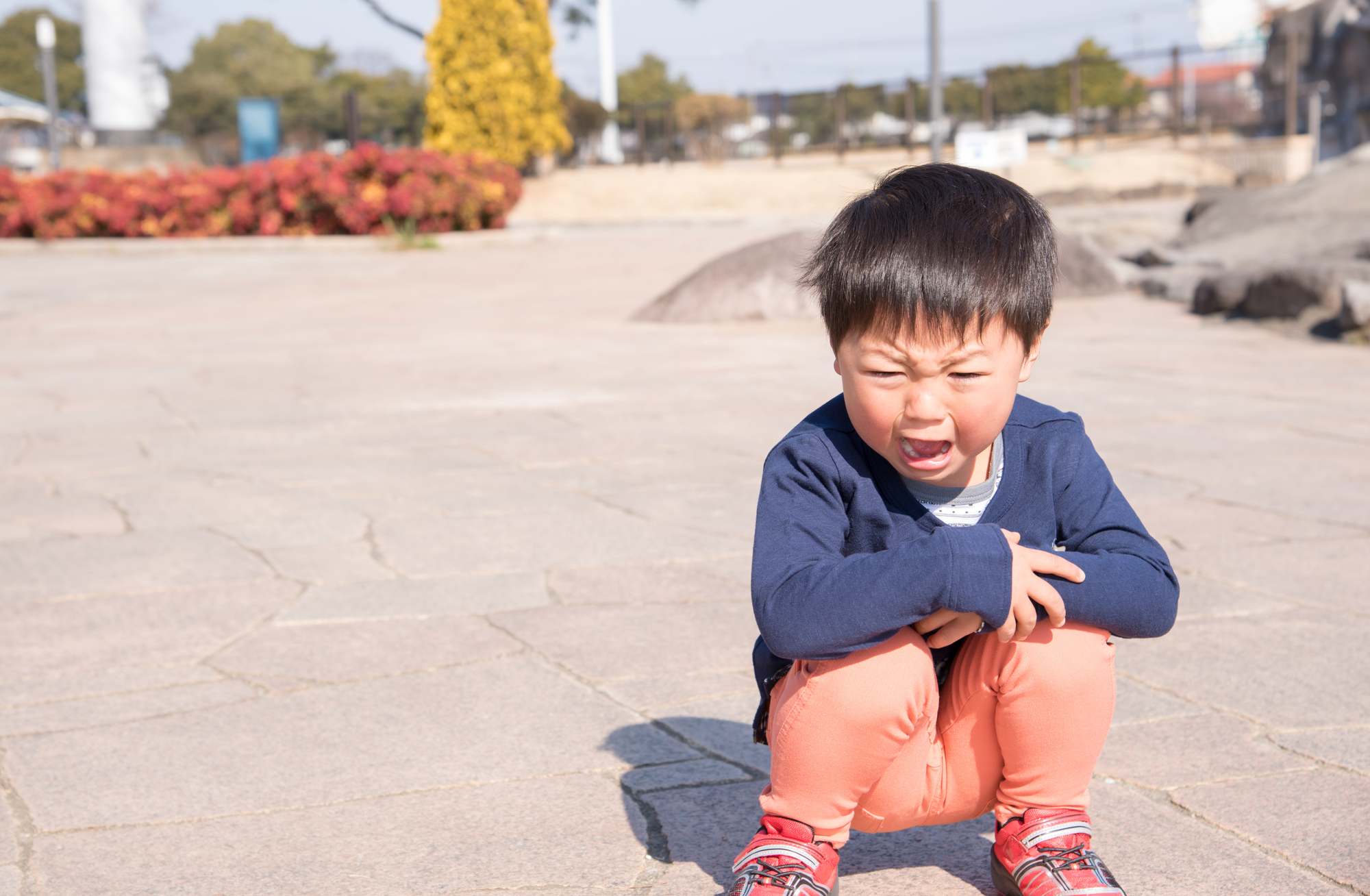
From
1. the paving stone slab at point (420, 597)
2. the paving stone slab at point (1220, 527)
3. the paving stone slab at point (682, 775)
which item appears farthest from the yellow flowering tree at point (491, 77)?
the paving stone slab at point (682, 775)

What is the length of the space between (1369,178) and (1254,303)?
2.94m

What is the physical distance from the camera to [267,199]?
14.9 metres

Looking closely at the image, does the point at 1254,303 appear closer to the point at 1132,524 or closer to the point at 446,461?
the point at 446,461

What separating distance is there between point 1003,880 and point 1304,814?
49 centimetres

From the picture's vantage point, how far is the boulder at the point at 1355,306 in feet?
21.1

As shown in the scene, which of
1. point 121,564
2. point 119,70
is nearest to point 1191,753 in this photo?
point 121,564

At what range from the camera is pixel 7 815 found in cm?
181

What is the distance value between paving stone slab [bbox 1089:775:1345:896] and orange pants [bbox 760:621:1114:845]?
0.55ft

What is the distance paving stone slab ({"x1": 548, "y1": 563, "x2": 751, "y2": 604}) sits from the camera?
277cm

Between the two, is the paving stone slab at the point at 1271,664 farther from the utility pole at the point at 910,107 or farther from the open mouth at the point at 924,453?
the utility pole at the point at 910,107

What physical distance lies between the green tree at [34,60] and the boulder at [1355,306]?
60.1 m

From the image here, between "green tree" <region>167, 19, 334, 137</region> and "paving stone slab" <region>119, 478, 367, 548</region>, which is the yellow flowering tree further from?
"paving stone slab" <region>119, 478, 367, 548</region>

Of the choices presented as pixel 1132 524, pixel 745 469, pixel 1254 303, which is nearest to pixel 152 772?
pixel 1132 524

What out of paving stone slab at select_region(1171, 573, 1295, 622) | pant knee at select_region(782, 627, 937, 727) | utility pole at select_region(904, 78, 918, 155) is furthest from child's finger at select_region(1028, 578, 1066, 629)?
utility pole at select_region(904, 78, 918, 155)
